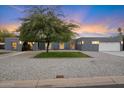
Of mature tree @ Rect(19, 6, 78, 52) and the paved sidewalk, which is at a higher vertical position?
mature tree @ Rect(19, 6, 78, 52)

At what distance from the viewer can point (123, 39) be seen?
4500 cm

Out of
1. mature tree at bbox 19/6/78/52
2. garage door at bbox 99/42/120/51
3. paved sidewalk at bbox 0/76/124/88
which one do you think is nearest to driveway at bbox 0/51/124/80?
paved sidewalk at bbox 0/76/124/88

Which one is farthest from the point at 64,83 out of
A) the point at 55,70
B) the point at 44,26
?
the point at 44,26

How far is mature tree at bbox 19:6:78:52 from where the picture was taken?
23.3 metres

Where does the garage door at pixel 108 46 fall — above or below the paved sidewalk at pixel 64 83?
above

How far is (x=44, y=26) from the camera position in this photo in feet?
77.2

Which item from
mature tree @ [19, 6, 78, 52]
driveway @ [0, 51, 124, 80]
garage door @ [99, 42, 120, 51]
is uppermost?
mature tree @ [19, 6, 78, 52]

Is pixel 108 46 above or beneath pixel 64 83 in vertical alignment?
above

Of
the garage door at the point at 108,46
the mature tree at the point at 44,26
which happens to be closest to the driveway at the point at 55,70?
the mature tree at the point at 44,26

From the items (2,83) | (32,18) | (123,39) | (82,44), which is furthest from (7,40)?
(2,83)

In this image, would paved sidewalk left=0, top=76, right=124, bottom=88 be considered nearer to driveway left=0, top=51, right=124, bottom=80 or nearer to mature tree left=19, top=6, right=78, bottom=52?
driveway left=0, top=51, right=124, bottom=80

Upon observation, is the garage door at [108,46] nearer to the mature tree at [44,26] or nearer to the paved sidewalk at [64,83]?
the mature tree at [44,26]

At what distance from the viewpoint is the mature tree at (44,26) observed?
23.3m

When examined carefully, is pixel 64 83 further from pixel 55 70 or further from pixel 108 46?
pixel 108 46
